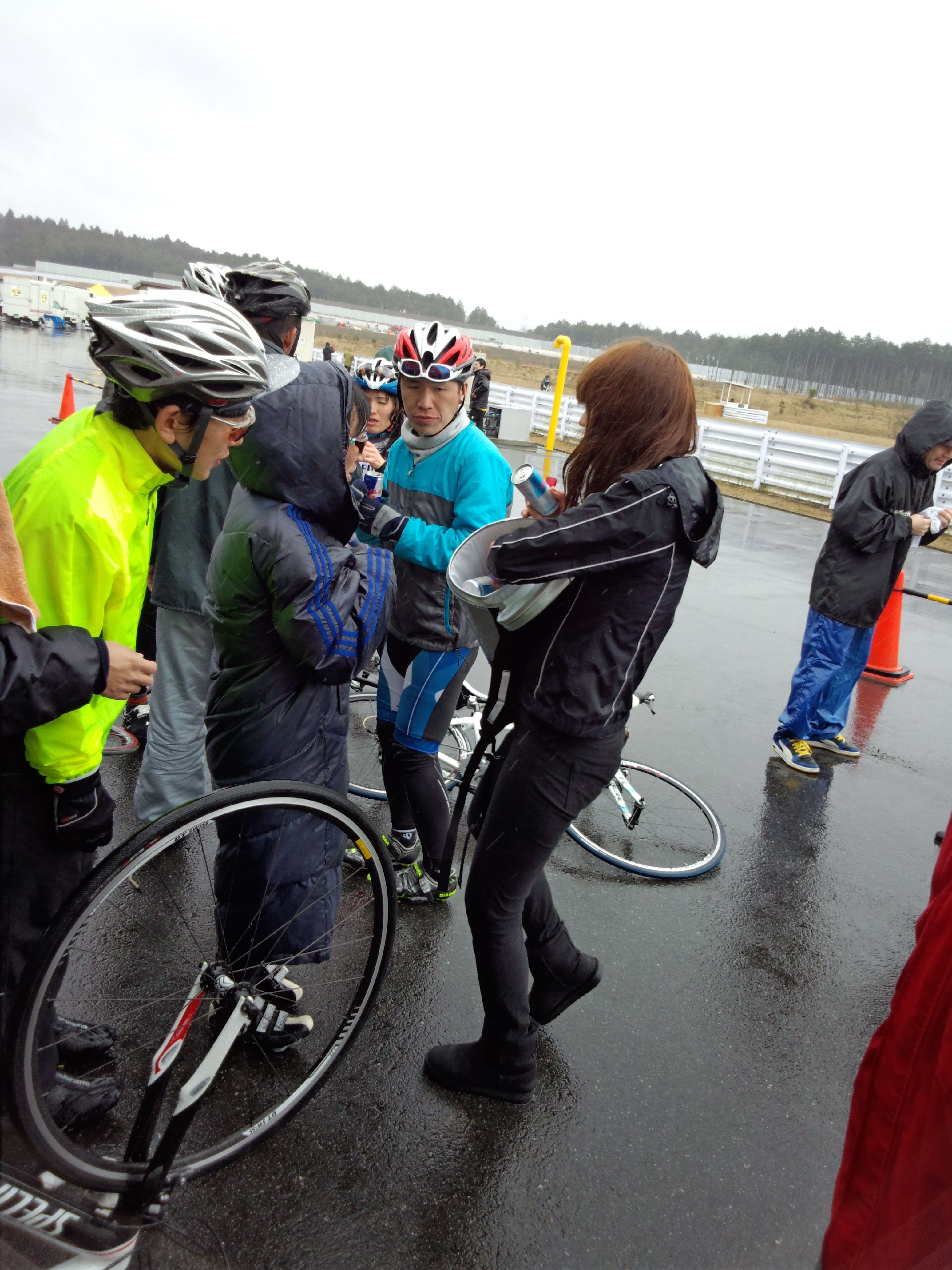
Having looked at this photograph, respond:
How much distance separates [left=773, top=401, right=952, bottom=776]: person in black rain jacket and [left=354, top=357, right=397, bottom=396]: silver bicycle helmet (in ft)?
9.80

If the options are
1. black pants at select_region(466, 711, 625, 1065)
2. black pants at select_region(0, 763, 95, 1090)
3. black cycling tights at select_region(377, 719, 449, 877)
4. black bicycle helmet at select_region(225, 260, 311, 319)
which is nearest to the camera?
black pants at select_region(0, 763, 95, 1090)

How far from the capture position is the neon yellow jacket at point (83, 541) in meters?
1.71

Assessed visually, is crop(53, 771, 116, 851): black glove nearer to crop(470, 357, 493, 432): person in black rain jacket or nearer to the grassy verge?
crop(470, 357, 493, 432): person in black rain jacket

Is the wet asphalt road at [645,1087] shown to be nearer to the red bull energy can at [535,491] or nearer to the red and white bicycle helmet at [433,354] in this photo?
the red bull energy can at [535,491]

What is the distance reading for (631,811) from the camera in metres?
4.40

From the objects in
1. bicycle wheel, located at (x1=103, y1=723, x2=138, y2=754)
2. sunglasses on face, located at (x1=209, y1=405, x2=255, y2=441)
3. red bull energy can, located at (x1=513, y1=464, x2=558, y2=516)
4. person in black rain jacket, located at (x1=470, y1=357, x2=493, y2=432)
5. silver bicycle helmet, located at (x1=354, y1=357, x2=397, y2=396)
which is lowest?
bicycle wheel, located at (x1=103, y1=723, x2=138, y2=754)

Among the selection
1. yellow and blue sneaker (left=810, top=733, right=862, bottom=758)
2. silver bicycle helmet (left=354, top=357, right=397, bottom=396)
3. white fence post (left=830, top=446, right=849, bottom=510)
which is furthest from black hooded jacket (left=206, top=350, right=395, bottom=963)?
white fence post (left=830, top=446, right=849, bottom=510)

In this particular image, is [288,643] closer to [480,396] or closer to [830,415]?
[480,396]

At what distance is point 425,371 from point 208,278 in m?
1.01

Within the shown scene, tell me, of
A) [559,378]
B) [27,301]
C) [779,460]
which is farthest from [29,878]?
A: [27,301]

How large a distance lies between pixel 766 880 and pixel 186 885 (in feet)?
9.26

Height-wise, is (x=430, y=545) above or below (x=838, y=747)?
above

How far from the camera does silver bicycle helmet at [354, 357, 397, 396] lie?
5.25 m

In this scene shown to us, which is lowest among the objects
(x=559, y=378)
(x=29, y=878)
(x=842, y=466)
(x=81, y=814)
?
(x=29, y=878)
